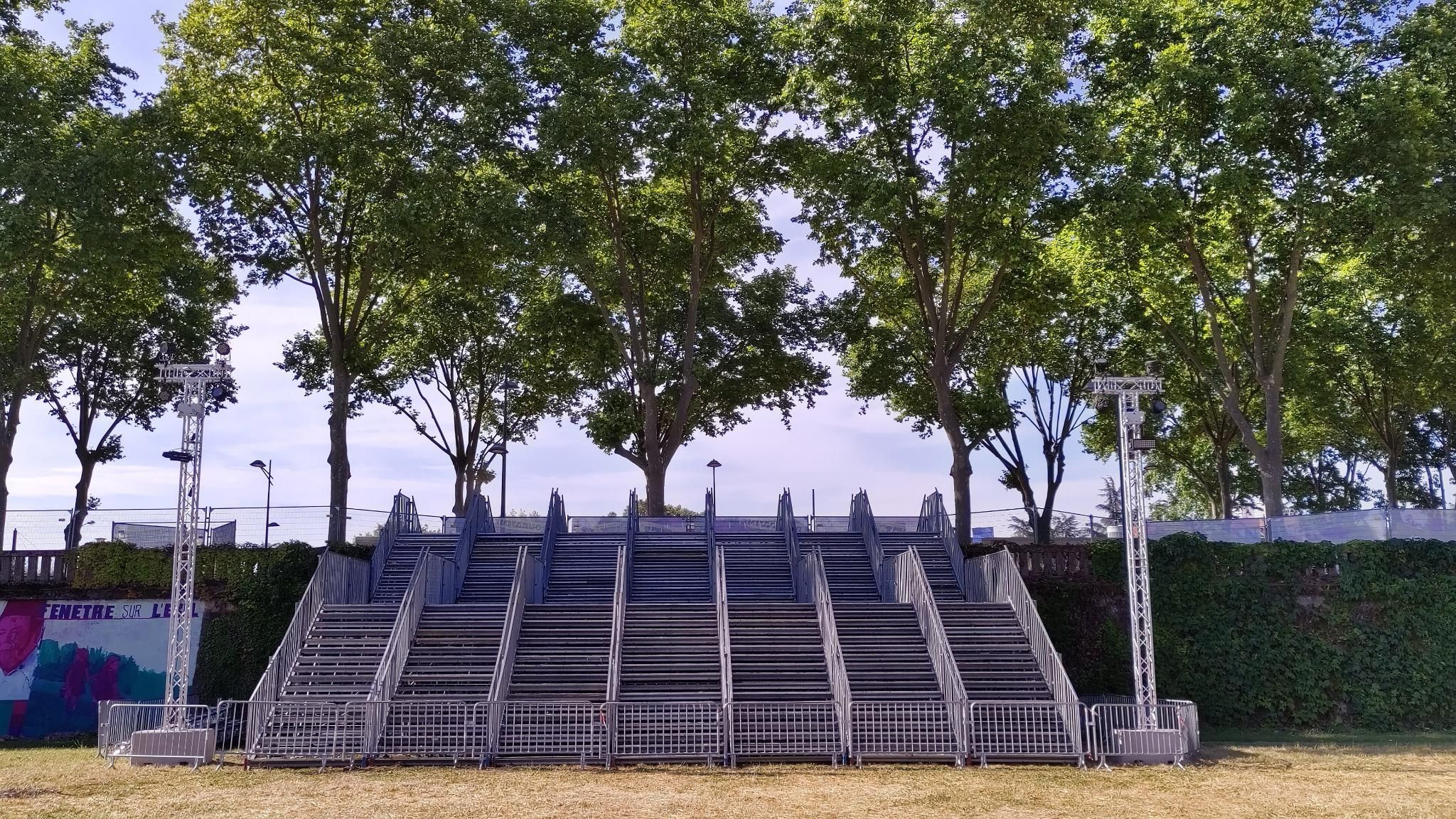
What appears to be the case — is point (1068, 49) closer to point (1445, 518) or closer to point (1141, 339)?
point (1141, 339)

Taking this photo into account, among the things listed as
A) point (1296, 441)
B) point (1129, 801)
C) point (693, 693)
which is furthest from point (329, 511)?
point (1296, 441)

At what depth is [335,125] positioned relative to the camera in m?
28.1

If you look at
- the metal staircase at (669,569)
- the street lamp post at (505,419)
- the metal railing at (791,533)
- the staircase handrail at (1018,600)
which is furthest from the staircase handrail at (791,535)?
the street lamp post at (505,419)

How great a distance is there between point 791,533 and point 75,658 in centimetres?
1637

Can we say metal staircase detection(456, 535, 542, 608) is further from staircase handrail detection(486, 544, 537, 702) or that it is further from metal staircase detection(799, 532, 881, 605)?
metal staircase detection(799, 532, 881, 605)

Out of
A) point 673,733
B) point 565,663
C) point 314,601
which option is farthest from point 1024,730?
point 314,601

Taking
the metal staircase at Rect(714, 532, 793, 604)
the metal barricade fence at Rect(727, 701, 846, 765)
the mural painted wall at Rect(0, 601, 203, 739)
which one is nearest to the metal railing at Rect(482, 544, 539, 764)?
the metal barricade fence at Rect(727, 701, 846, 765)

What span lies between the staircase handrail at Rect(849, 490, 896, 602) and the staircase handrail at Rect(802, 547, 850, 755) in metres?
1.76

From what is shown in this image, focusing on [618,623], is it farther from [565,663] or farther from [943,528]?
[943,528]

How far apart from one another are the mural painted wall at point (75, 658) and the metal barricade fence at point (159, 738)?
545 cm

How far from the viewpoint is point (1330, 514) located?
25406 millimetres

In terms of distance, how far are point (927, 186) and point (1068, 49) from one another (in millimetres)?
5271

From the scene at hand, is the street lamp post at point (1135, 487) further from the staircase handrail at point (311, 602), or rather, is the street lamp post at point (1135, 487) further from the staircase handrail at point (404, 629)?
the staircase handrail at point (311, 602)

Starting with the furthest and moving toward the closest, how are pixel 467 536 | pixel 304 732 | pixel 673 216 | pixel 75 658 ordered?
pixel 673 216
pixel 467 536
pixel 75 658
pixel 304 732
